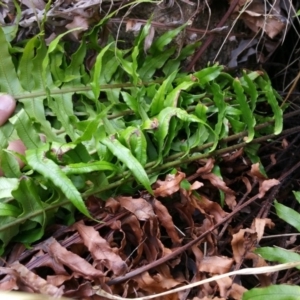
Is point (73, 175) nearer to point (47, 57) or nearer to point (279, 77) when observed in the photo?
point (47, 57)

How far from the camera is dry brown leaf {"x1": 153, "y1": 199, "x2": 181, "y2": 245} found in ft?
2.98

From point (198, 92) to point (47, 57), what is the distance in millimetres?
378

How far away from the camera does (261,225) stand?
0.93m

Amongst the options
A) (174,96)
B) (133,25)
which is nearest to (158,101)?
(174,96)

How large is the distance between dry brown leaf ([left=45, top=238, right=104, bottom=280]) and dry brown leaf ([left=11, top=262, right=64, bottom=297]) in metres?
0.05

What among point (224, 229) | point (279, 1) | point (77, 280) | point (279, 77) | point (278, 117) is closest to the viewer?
point (77, 280)

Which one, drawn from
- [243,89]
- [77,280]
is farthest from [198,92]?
[77,280]

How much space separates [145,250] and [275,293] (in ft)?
0.80

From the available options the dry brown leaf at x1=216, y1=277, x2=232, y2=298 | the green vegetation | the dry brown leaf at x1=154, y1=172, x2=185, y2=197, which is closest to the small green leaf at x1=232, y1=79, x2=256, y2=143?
the green vegetation

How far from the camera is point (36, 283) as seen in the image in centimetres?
80

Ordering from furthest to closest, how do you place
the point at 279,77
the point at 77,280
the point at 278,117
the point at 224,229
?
1. the point at 279,77
2. the point at 278,117
3. the point at 224,229
4. the point at 77,280

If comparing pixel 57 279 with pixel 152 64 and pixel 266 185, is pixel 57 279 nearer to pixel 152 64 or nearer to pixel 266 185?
pixel 266 185

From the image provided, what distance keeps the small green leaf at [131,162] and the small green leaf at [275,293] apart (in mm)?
253

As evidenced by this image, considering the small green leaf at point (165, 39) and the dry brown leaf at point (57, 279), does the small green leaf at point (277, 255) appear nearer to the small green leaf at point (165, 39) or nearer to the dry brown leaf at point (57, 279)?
the dry brown leaf at point (57, 279)
